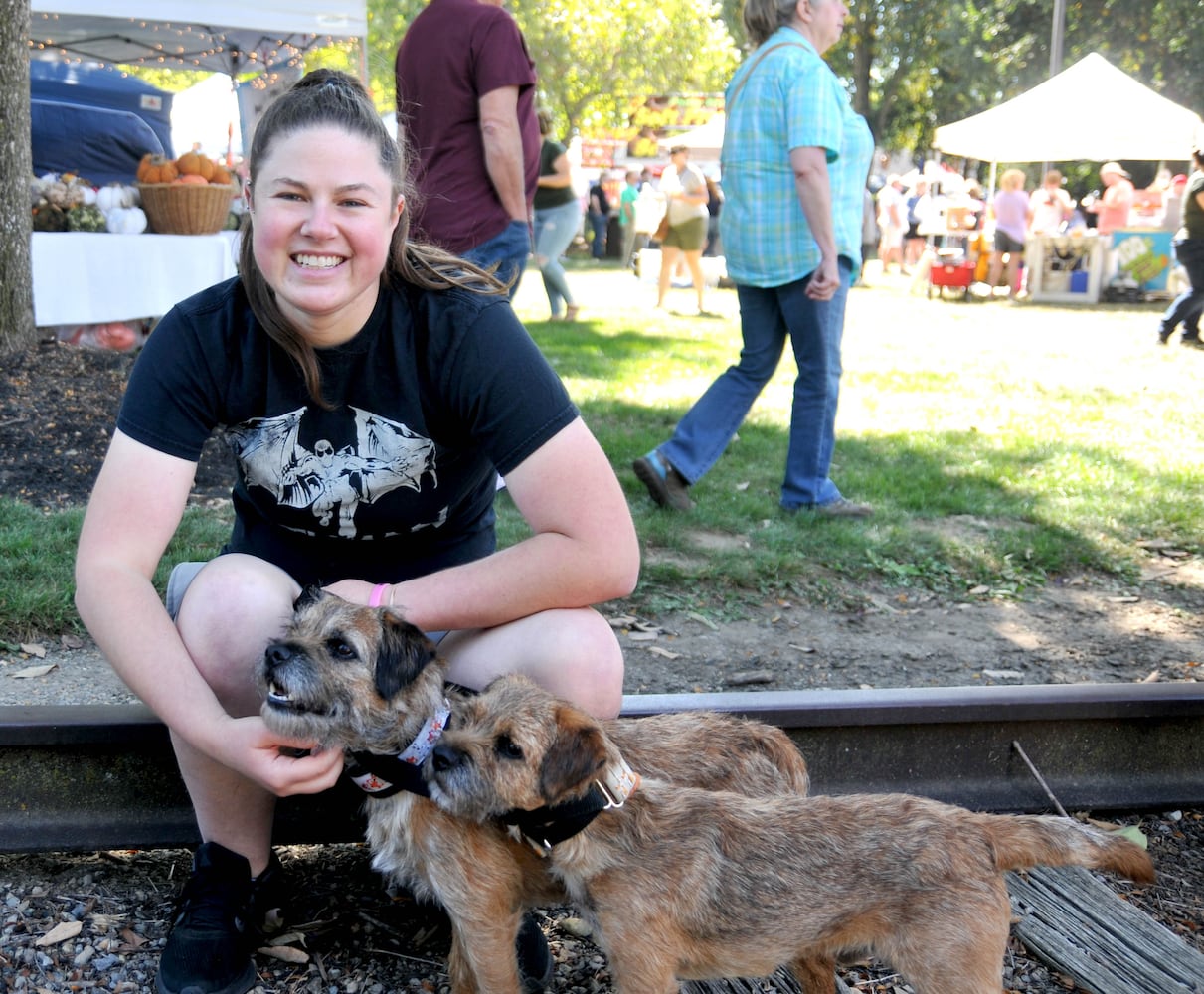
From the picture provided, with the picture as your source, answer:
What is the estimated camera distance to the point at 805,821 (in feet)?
7.93

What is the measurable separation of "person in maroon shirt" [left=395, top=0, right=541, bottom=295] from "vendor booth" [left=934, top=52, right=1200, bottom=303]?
53.7 feet

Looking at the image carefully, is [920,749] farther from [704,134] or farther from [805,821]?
[704,134]

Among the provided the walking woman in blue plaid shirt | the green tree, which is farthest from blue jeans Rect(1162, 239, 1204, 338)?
the green tree

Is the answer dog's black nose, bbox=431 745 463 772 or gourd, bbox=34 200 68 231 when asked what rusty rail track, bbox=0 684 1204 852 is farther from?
gourd, bbox=34 200 68 231

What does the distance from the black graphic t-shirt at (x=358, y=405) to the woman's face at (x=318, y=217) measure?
0.62 feet

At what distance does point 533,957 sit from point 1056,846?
121cm

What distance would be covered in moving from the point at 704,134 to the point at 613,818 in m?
31.3

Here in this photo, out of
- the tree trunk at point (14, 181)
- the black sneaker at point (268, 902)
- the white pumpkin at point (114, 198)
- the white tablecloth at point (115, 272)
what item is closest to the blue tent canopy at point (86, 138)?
the white pumpkin at point (114, 198)

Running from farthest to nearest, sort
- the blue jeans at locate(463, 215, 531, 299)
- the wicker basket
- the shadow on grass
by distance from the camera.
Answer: the wicker basket < the blue jeans at locate(463, 215, 531, 299) < the shadow on grass

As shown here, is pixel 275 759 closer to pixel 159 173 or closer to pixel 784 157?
pixel 784 157

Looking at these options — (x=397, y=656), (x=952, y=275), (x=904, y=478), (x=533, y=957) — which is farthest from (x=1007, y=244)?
(x=397, y=656)

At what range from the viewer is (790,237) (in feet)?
19.6

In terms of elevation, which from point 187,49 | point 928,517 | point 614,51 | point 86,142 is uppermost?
point 614,51

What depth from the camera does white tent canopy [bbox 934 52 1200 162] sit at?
2177 cm
